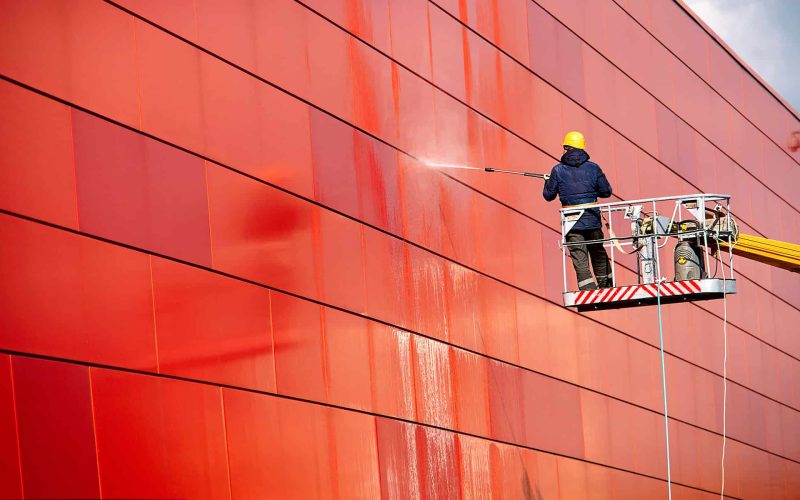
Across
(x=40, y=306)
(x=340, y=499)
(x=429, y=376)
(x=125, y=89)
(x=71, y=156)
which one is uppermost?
(x=125, y=89)

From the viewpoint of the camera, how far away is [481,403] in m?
18.1

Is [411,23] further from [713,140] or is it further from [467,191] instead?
[713,140]

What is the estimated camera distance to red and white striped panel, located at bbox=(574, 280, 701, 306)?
14.8 metres

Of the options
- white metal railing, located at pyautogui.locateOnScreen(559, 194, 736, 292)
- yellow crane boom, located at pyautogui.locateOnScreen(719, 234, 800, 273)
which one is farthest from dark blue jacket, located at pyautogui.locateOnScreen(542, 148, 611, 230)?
yellow crane boom, located at pyautogui.locateOnScreen(719, 234, 800, 273)

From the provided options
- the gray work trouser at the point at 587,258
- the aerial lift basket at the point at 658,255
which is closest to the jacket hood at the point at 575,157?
the aerial lift basket at the point at 658,255

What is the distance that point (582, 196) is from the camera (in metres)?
15.5

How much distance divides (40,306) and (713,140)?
2252 cm

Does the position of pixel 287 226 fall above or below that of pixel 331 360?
above

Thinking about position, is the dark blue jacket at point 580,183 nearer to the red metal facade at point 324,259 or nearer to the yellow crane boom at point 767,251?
the red metal facade at point 324,259

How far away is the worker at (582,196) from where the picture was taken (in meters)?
15.4

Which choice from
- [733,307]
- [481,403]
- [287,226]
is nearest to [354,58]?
[287,226]

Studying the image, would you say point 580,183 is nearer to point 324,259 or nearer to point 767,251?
point 324,259

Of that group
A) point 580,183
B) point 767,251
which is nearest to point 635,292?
point 580,183

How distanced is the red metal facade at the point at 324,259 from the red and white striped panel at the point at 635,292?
2.76 metres
